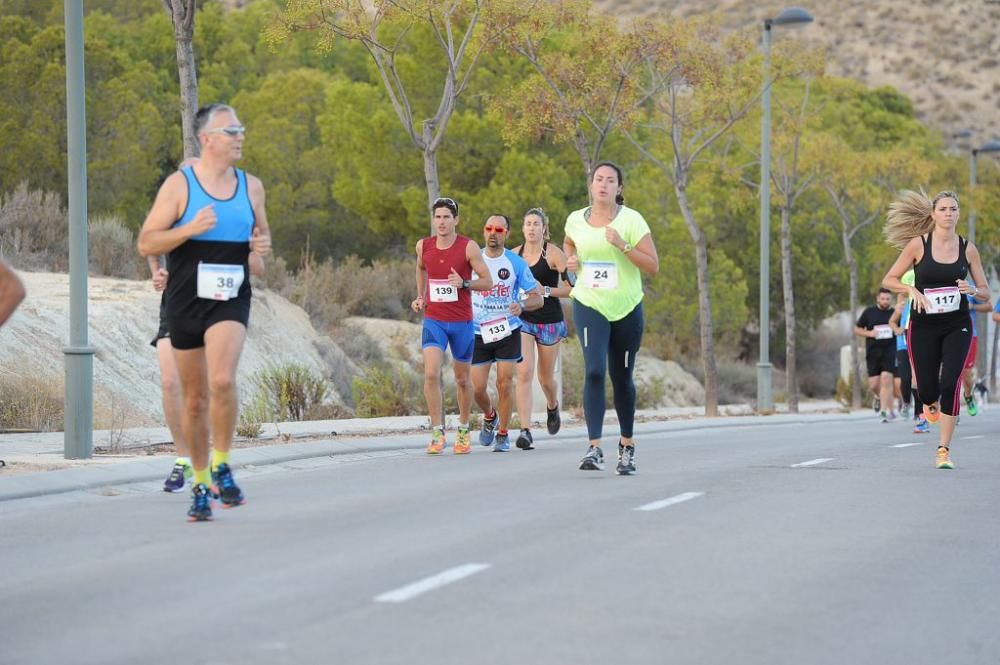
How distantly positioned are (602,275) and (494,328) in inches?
138

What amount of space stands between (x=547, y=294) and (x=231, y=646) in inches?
439

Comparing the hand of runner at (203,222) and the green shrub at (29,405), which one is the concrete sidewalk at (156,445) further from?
the hand of runner at (203,222)

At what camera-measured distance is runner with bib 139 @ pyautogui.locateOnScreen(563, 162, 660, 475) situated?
13.2m

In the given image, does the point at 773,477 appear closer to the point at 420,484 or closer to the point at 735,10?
the point at 420,484

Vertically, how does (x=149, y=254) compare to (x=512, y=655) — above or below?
above

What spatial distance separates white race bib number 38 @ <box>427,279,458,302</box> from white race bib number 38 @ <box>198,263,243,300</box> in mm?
5745

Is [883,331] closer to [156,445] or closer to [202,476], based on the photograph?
[156,445]

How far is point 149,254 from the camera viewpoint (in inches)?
403

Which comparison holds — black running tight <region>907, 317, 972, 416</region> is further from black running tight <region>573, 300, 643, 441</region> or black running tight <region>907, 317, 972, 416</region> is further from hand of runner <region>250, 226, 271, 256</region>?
hand of runner <region>250, 226, 271, 256</region>

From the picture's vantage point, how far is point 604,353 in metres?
13.3

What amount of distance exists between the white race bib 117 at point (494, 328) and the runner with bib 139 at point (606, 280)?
3140mm

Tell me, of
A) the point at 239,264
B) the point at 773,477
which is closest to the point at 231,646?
the point at 239,264

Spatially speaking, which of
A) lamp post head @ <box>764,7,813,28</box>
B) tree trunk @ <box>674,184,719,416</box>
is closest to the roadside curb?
tree trunk @ <box>674,184,719,416</box>

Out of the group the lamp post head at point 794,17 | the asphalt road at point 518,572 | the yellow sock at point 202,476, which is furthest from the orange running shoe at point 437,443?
the lamp post head at point 794,17
